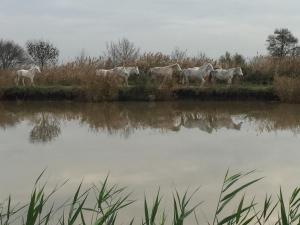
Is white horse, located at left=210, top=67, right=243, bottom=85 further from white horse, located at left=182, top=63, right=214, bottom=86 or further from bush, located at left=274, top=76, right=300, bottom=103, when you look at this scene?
bush, located at left=274, top=76, right=300, bottom=103

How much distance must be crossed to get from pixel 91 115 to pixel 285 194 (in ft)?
27.8

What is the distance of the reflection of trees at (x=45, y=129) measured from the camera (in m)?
9.88

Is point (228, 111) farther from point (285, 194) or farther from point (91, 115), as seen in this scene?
point (285, 194)

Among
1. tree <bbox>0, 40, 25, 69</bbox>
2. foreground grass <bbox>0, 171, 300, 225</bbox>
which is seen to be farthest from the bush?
tree <bbox>0, 40, 25, 69</bbox>

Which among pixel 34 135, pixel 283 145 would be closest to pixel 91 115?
pixel 34 135

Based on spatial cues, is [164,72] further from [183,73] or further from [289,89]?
[289,89]

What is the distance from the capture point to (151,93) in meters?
17.0

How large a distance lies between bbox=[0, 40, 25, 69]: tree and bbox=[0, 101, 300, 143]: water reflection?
74.7 ft

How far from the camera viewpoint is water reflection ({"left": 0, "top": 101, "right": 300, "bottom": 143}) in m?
11.2

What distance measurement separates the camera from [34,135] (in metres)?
10.3

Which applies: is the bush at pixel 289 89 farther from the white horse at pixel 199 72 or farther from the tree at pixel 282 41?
the tree at pixel 282 41

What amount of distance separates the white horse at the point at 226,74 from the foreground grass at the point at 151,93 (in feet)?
2.37

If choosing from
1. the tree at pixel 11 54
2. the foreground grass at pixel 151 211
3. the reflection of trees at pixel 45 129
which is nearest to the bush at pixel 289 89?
the reflection of trees at pixel 45 129

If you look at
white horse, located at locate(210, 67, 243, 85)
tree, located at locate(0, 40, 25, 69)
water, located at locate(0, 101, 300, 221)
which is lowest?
water, located at locate(0, 101, 300, 221)
